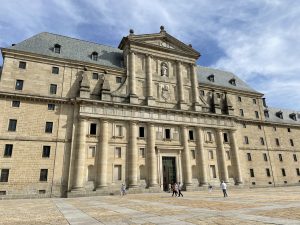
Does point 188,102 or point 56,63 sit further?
point 188,102

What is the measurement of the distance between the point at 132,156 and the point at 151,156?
320 cm

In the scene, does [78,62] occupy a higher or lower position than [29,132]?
higher

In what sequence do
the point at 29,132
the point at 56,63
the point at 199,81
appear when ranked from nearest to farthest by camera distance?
the point at 29,132 → the point at 56,63 → the point at 199,81

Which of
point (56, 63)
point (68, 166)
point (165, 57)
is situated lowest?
point (68, 166)

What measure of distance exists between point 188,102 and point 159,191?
17.3 metres

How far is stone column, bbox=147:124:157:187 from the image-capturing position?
35.5 metres

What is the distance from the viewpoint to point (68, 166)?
32.3 m

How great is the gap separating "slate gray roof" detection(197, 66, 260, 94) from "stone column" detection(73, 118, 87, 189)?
26.3 m

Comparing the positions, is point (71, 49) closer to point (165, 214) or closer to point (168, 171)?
point (168, 171)

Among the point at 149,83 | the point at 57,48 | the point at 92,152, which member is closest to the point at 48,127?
the point at 92,152

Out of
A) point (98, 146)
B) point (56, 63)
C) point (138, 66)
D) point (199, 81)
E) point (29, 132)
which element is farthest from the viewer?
point (199, 81)

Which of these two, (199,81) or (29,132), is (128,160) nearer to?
(29,132)

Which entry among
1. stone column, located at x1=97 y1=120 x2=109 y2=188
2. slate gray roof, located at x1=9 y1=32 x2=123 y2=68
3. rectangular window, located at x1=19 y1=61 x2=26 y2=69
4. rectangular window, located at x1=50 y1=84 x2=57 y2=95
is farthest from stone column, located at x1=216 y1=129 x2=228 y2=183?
rectangular window, located at x1=19 y1=61 x2=26 y2=69

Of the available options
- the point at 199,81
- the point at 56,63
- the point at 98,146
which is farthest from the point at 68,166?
the point at 199,81
